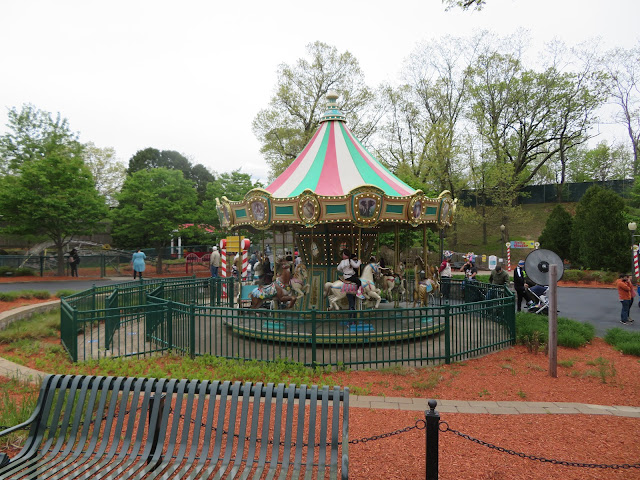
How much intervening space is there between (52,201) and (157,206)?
6111mm

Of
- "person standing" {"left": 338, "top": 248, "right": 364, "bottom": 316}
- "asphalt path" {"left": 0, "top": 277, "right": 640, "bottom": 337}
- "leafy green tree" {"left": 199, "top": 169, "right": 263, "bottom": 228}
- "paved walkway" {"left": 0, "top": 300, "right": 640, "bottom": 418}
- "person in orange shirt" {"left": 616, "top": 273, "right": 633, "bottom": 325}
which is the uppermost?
"leafy green tree" {"left": 199, "top": 169, "right": 263, "bottom": 228}

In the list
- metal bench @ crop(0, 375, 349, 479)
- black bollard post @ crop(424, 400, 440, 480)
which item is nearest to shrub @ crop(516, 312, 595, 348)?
black bollard post @ crop(424, 400, 440, 480)

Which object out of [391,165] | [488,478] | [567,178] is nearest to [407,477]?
[488,478]

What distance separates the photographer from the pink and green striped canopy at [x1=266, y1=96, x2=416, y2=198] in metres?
11.5

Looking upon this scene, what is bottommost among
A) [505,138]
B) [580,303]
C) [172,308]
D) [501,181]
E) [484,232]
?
[580,303]

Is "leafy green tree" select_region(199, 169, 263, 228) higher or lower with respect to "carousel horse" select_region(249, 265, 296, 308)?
higher

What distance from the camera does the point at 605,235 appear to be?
25.9m

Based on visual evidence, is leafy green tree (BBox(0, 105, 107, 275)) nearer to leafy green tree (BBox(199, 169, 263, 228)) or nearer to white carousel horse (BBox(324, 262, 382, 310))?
leafy green tree (BBox(199, 169, 263, 228))

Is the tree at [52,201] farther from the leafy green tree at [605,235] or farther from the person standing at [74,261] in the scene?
the leafy green tree at [605,235]

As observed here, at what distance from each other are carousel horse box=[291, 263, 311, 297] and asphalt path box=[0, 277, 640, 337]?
25.2ft

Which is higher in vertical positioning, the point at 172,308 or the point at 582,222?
the point at 582,222

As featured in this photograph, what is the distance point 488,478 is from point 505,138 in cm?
3936

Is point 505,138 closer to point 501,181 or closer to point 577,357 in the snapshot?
point 501,181

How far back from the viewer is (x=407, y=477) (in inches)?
154
